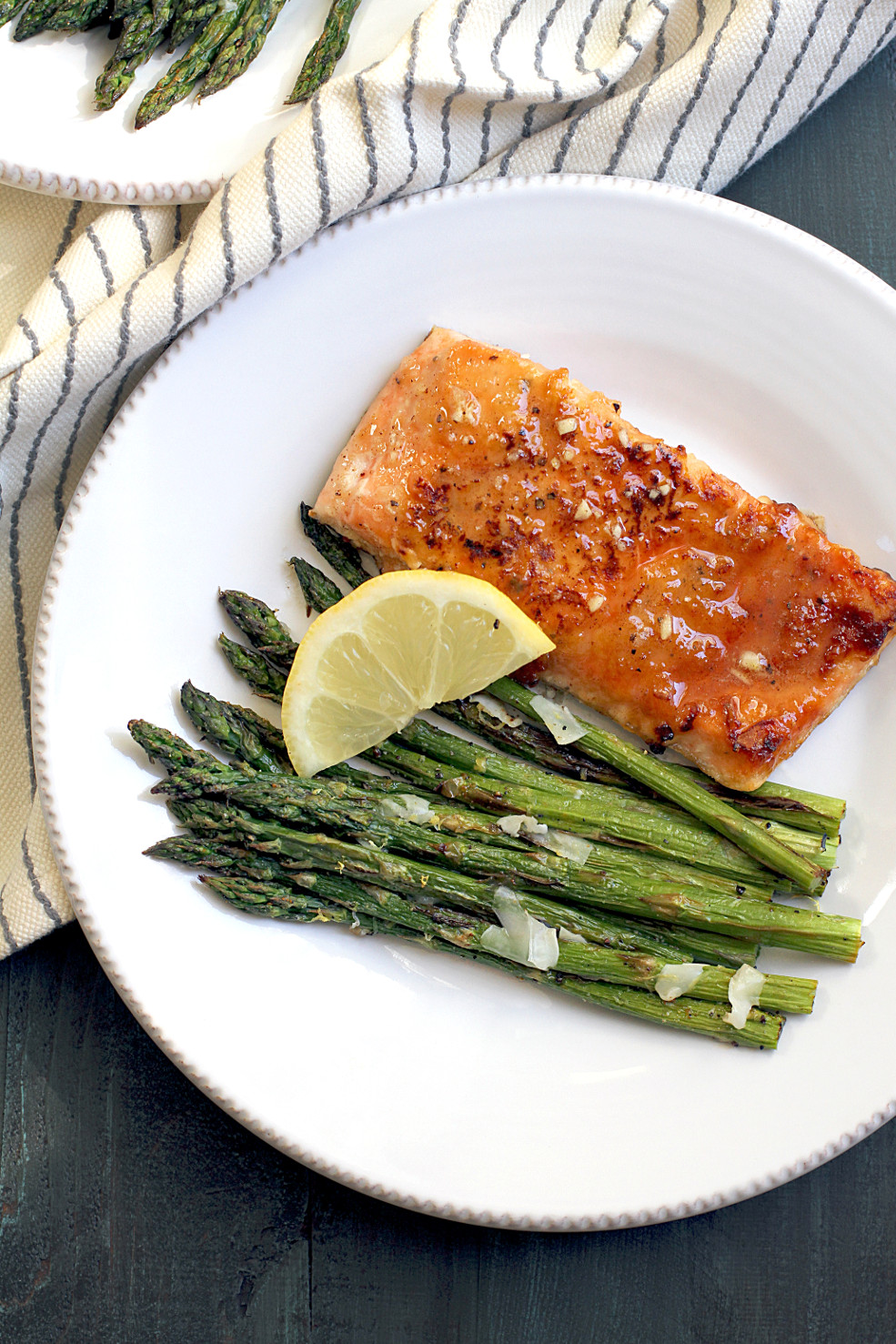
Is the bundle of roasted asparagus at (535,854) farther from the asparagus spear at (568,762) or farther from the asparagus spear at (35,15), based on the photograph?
the asparagus spear at (35,15)

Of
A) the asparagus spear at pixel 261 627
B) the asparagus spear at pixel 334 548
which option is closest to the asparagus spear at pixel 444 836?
the asparagus spear at pixel 261 627

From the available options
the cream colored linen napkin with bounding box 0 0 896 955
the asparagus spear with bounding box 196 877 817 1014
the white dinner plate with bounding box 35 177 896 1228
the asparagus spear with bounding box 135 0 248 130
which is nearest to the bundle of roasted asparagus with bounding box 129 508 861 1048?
the asparagus spear with bounding box 196 877 817 1014

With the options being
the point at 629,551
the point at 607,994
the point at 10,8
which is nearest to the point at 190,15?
the point at 10,8

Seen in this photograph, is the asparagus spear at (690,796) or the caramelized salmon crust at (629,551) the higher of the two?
the caramelized salmon crust at (629,551)

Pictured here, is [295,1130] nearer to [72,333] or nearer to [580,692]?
[580,692]

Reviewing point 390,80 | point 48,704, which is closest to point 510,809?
point 48,704

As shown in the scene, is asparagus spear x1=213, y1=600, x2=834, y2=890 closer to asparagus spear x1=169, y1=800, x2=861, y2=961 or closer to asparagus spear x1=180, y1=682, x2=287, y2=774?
asparagus spear x1=169, y1=800, x2=861, y2=961
